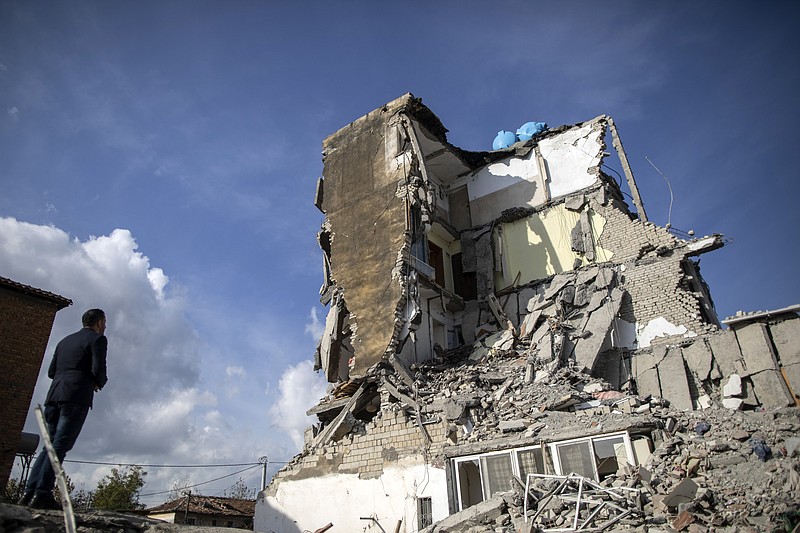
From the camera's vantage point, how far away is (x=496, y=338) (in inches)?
706

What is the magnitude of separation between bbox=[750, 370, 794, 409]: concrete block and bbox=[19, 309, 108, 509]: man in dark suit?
12.8 m

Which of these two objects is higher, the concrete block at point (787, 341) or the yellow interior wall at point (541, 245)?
the yellow interior wall at point (541, 245)

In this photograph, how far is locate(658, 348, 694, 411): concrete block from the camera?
44.4ft

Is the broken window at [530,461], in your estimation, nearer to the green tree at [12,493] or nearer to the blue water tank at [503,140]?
the green tree at [12,493]

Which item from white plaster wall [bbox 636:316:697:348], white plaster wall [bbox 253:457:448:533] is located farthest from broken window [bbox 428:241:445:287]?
white plaster wall [bbox 253:457:448:533]

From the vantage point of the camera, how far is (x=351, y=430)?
15.8 metres

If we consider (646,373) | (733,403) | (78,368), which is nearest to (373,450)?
(646,373)

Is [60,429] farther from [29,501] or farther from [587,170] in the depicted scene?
[587,170]

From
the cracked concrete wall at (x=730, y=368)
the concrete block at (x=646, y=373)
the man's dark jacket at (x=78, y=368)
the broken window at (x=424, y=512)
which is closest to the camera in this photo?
the man's dark jacket at (x=78, y=368)

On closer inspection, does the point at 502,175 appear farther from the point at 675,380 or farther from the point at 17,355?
the point at 17,355

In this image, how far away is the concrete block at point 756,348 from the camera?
1213 cm

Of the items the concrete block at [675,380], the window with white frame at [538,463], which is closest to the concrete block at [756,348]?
the concrete block at [675,380]

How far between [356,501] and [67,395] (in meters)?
10.1

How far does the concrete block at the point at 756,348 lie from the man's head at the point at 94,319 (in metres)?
13.1
